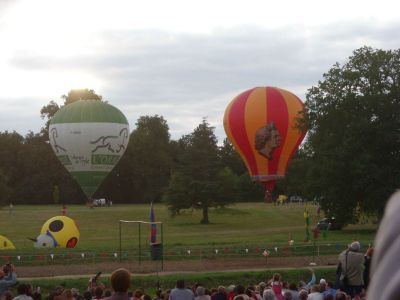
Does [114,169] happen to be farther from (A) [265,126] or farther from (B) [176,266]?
(B) [176,266]

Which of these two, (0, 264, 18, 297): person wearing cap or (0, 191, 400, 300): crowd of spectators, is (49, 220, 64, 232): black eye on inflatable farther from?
(0, 264, 18, 297): person wearing cap

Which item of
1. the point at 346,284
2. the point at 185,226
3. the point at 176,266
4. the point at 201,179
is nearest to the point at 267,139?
the point at 185,226

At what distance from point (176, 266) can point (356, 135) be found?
18.2 metres

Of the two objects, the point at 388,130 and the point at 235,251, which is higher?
the point at 388,130

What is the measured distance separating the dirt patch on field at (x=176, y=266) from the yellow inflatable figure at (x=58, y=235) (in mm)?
8399

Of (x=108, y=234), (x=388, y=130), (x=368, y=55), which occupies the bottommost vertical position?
(x=108, y=234)

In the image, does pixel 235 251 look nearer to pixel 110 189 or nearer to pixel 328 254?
pixel 328 254

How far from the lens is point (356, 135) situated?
42.2 m

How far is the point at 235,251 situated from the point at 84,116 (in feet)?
67.9

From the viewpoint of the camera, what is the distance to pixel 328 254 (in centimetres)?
2988

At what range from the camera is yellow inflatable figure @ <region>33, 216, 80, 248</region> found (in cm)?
3656

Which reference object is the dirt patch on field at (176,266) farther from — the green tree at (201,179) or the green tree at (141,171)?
the green tree at (141,171)

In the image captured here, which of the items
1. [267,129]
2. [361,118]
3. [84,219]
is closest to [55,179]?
[84,219]

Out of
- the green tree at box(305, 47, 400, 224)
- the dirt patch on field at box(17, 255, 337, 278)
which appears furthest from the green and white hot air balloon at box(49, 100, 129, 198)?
the dirt patch on field at box(17, 255, 337, 278)
